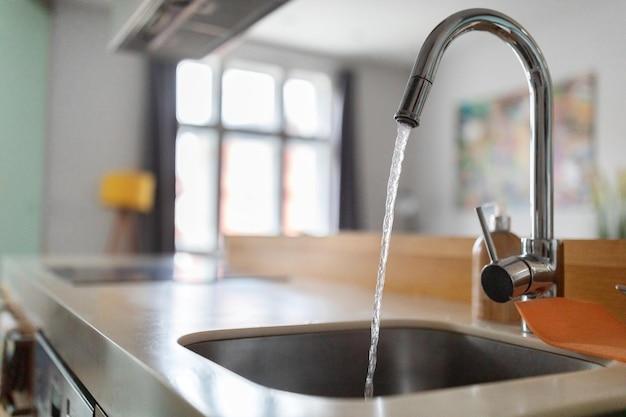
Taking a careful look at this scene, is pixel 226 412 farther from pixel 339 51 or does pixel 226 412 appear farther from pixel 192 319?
pixel 339 51

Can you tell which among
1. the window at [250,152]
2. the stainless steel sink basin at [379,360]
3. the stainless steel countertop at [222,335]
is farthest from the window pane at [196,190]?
the stainless steel sink basin at [379,360]

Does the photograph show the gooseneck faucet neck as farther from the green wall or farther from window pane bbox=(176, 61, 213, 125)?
window pane bbox=(176, 61, 213, 125)

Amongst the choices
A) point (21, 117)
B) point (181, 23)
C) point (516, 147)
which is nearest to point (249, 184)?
point (516, 147)

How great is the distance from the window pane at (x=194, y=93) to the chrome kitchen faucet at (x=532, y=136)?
5.02m

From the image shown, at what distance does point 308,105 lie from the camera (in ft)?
20.7

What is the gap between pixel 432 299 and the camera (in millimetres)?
1127

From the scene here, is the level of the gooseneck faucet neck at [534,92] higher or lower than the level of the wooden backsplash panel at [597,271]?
higher

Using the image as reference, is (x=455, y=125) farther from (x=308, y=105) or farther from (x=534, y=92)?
(x=534, y=92)

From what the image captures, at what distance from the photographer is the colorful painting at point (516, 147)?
4773 millimetres

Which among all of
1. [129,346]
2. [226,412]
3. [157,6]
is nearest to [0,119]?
[157,6]

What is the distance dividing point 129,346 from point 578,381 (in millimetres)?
429

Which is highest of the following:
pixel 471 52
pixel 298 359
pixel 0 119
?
pixel 471 52

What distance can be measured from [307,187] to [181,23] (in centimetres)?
473

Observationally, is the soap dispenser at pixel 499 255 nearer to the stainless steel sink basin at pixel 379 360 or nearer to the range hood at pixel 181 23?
the stainless steel sink basin at pixel 379 360
